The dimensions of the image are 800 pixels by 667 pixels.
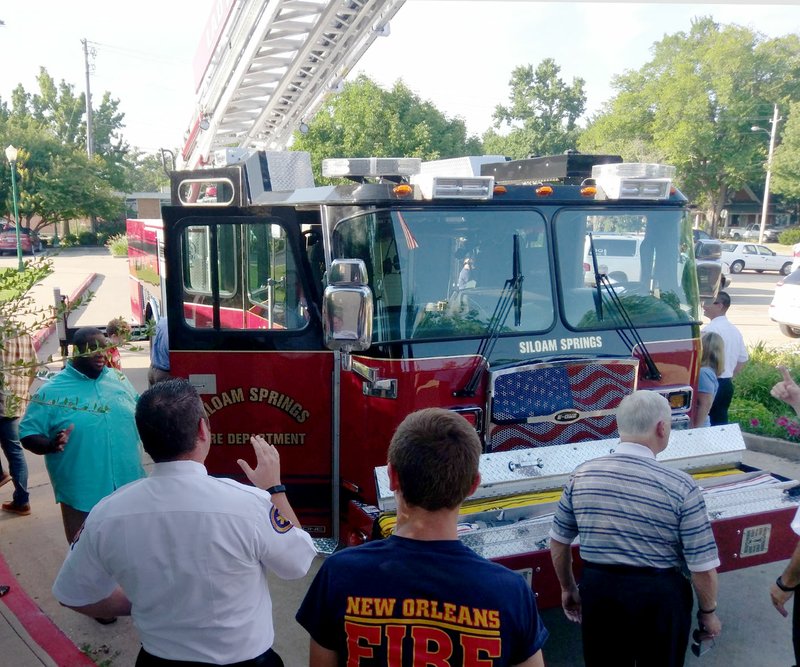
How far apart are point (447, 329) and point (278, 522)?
198 centimetres

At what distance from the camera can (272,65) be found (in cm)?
686

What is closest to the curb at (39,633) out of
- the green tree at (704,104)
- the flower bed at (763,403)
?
the flower bed at (763,403)

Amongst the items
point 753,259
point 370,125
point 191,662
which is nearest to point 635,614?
point 191,662

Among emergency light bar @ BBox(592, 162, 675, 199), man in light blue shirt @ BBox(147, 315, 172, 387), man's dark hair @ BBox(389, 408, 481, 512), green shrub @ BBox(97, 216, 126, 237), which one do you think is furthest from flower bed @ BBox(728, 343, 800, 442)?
green shrub @ BBox(97, 216, 126, 237)

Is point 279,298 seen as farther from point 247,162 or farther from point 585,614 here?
point 585,614

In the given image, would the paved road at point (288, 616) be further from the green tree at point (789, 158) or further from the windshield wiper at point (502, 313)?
the green tree at point (789, 158)

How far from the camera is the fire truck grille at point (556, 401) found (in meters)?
3.97

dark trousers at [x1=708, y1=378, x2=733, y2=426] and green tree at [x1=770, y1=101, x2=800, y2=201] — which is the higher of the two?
green tree at [x1=770, y1=101, x2=800, y2=201]

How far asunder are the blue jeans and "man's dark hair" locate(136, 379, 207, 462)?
370 centimetres

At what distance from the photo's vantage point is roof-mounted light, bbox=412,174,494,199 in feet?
12.9

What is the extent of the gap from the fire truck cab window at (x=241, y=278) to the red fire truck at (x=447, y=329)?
0.6 inches

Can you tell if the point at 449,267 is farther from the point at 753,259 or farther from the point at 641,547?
the point at 753,259

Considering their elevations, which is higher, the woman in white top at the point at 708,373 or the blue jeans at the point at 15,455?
the woman in white top at the point at 708,373

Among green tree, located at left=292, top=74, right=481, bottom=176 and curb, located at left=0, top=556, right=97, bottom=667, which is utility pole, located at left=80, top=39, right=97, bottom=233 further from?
curb, located at left=0, top=556, right=97, bottom=667
